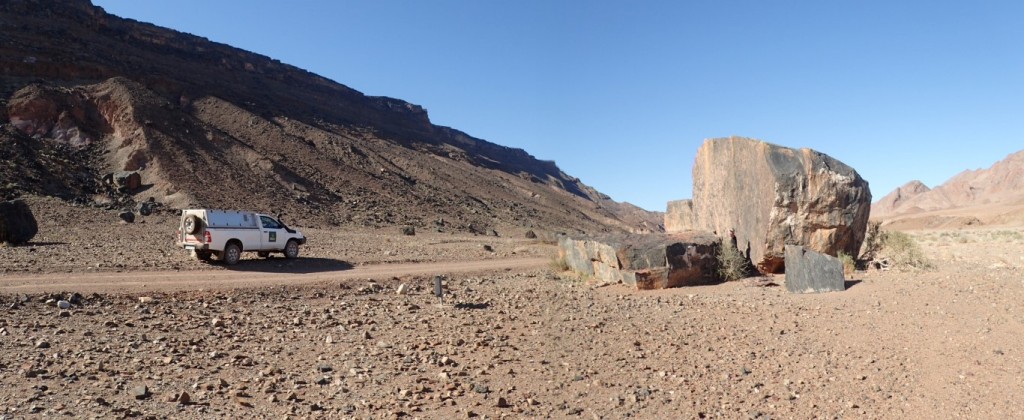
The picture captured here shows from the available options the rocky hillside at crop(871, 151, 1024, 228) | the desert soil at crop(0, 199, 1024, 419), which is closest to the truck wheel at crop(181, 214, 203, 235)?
the desert soil at crop(0, 199, 1024, 419)

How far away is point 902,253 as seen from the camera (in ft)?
51.6

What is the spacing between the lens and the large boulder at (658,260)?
13.5 m

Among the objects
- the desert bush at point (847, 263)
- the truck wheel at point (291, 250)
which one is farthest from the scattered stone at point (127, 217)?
the desert bush at point (847, 263)

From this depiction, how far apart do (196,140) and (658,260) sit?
140 ft

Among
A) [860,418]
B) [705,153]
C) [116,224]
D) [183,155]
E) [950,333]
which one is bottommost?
[860,418]

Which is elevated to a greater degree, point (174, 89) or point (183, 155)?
point (174, 89)

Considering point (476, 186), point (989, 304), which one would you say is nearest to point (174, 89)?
point (476, 186)

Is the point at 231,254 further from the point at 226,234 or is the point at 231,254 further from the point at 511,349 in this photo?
the point at 511,349

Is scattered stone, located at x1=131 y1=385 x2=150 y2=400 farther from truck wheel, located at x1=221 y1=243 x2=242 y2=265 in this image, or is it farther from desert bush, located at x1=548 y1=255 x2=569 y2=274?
desert bush, located at x1=548 y1=255 x2=569 y2=274

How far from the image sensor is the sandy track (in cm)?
1184

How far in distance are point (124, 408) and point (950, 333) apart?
1000 cm

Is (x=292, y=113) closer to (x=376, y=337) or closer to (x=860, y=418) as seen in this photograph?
(x=376, y=337)

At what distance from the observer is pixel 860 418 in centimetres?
599

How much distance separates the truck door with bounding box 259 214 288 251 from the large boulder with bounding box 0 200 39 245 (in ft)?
26.3
